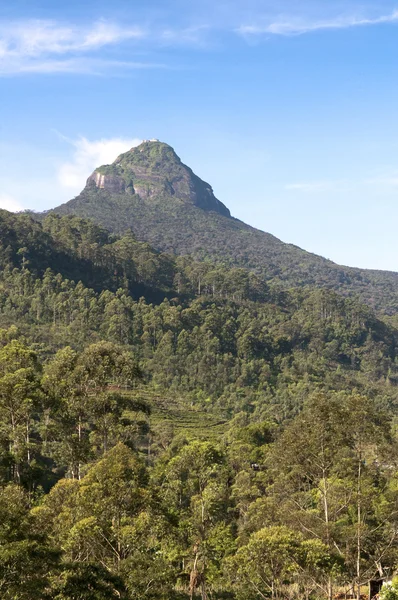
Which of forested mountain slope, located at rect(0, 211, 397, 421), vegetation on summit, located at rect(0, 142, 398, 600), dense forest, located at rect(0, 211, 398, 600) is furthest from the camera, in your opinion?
forested mountain slope, located at rect(0, 211, 397, 421)

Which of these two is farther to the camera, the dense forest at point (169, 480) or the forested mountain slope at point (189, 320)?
the forested mountain slope at point (189, 320)

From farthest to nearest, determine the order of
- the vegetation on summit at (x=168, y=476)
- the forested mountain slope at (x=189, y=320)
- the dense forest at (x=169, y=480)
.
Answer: the forested mountain slope at (x=189, y=320) → the vegetation on summit at (x=168, y=476) → the dense forest at (x=169, y=480)

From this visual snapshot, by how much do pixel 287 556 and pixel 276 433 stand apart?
2780 cm

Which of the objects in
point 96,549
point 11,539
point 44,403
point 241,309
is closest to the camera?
point 11,539

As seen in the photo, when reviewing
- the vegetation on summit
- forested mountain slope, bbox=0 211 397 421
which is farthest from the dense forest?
forested mountain slope, bbox=0 211 397 421

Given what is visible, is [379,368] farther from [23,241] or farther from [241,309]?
[23,241]

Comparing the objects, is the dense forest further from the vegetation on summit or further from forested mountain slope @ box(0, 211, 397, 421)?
forested mountain slope @ box(0, 211, 397, 421)

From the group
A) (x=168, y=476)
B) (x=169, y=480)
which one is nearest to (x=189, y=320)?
(x=169, y=480)

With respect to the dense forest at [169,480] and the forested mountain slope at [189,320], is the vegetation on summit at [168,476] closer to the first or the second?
the dense forest at [169,480]

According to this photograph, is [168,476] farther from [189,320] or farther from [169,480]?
[189,320]

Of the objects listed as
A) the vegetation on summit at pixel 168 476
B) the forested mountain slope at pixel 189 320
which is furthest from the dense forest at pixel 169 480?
the forested mountain slope at pixel 189 320

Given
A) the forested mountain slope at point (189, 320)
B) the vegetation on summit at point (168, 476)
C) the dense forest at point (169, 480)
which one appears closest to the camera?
the dense forest at point (169, 480)

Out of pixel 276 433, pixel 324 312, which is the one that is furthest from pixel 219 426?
pixel 324 312

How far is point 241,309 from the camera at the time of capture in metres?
108
